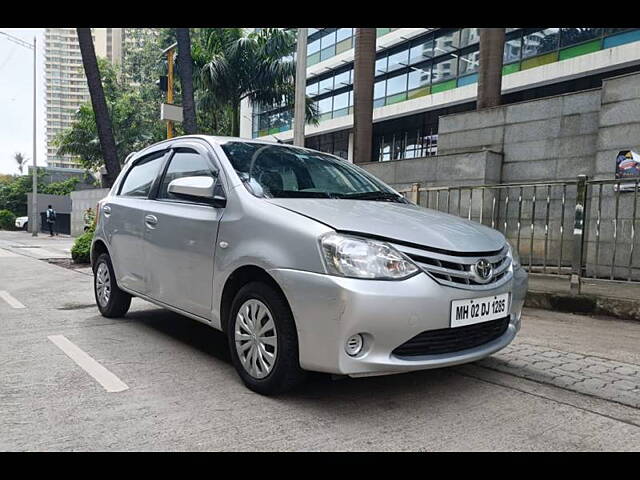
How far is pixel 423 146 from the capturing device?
964 inches

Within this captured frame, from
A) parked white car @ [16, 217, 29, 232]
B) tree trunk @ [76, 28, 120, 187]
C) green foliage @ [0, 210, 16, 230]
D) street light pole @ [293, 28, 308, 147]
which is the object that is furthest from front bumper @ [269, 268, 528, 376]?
green foliage @ [0, 210, 16, 230]

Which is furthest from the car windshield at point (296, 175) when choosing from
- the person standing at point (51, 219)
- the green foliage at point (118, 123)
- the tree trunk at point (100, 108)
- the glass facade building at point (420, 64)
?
the green foliage at point (118, 123)

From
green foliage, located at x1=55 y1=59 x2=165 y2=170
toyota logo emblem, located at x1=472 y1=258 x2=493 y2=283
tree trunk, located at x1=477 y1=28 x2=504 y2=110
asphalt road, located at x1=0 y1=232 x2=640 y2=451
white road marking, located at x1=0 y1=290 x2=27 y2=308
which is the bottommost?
white road marking, located at x1=0 y1=290 x2=27 y2=308

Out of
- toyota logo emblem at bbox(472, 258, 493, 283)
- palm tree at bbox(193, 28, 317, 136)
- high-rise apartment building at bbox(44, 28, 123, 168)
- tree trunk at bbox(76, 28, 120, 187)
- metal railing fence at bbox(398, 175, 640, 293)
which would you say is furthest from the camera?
high-rise apartment building at bbox(44, 28, 123, 168)

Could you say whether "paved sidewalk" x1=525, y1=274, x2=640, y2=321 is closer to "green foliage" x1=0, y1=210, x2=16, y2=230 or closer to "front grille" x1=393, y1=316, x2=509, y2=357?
"front grille" x1=393, y1=316, x2=509, y2=357

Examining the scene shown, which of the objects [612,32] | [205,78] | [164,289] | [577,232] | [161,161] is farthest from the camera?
[205,78]

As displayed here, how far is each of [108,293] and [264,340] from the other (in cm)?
283

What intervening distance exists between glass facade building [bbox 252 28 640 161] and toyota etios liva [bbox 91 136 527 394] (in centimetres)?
1650

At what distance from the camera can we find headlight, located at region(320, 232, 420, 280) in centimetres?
270

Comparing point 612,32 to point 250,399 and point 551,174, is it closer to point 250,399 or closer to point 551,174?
point 551,174

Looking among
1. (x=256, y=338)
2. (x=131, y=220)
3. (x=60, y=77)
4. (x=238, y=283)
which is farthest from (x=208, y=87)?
(x=60, y=77)
